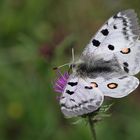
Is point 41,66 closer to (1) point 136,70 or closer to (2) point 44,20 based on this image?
(2) point 44,20

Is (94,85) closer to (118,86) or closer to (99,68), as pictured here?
(118,86)

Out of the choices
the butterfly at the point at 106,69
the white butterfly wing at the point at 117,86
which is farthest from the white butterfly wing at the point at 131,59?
the white butterfly wing at the point at 117,86

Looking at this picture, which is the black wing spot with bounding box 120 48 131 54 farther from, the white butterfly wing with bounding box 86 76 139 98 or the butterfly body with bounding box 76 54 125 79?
the white butterfly wing with bounding box 86 76 139 98

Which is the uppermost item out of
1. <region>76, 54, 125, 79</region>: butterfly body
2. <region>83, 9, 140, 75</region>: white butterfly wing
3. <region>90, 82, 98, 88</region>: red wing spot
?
<region>83, 9, 140, 75</region>: white butterfly wing

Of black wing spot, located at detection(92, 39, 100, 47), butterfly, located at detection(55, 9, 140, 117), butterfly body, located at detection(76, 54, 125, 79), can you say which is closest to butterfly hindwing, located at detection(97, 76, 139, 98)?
butterfly, located at detection(55, 9, 140, 117)

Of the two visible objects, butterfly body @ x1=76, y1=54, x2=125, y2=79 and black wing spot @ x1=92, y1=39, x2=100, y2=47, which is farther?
black wing spot @ x1=92, y1=39, x2=100, y2=47

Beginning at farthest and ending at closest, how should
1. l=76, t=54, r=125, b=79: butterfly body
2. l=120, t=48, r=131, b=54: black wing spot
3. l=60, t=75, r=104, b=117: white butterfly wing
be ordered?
l=120, t=48, r=131, b=54: black wing spot < l=76, t=54, r=125, b=79: butterfly body < l=60, t=75, r=104, b=117: white butterfly wing

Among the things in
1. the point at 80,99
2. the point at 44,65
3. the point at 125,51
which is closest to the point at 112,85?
the point at 80,99

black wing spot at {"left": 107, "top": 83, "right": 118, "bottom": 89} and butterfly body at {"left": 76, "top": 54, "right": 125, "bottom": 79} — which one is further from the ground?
butterfly body at {"left": 76, "top": 54, "right": 125, "bottom": 79}

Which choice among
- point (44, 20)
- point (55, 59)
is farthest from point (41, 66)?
point (44, 20)
